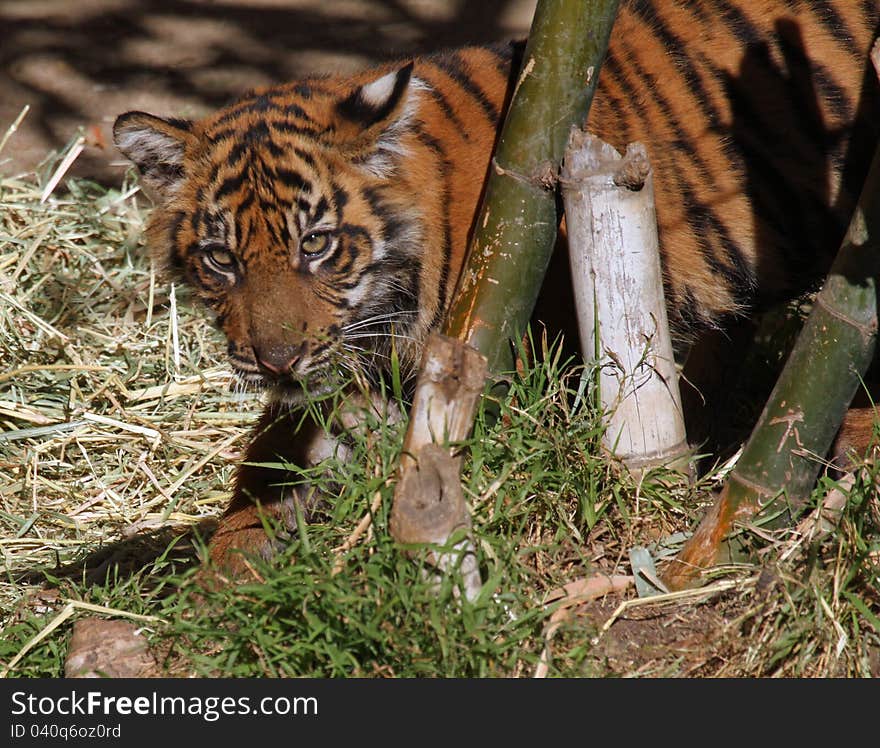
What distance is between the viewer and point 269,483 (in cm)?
357

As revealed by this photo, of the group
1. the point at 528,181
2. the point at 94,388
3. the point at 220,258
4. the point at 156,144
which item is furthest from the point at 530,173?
the point at 94,388

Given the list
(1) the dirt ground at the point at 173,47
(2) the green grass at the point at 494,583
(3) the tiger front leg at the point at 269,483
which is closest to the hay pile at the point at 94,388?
(2) the green grass at the point at 494,583

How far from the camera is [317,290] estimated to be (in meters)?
3.12

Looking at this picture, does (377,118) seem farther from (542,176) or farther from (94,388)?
(94,388)

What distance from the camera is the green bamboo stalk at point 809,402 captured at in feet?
8.72

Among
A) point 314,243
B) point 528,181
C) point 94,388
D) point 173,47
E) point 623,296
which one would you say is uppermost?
point 173,47

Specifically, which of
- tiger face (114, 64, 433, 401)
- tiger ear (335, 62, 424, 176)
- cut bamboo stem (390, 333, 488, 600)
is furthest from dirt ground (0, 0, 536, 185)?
cut bamboo stem (390, 333, 488, 600)

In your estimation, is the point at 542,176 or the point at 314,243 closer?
the point at 542,176

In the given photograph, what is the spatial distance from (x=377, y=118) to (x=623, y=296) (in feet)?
2.68

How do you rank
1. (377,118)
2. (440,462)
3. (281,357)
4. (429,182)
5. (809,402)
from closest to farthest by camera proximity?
1. (440,462)
2. (809,402)
3. (281,357)
4. (377,118)
5. (429,182)

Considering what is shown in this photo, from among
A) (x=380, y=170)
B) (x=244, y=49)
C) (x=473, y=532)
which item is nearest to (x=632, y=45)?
(x=380, y=170)

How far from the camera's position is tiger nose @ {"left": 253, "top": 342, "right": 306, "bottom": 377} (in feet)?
9.92

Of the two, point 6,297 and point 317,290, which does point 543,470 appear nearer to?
point 317,290

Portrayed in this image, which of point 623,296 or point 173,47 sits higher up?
point 173,47
